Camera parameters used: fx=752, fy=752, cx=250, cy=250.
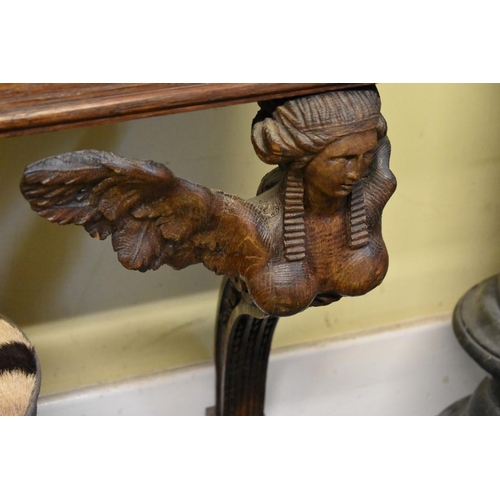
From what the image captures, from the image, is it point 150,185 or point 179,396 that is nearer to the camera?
point 150,185

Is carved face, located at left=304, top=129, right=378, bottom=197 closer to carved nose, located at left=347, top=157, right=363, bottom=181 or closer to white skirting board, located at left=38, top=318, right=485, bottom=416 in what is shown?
carved nose, located at left=347, top=157, right=363, bottom=181

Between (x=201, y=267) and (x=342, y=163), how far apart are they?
1.38 ft

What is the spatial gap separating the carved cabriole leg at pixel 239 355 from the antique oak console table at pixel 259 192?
0.43 ft

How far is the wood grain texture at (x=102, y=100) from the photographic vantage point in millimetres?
530

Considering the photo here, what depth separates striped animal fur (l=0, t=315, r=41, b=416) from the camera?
2.14 ft

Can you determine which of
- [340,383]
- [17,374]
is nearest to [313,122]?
[17,374]

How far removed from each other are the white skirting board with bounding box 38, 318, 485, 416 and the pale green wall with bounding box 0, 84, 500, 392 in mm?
21

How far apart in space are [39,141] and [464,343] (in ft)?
2.03

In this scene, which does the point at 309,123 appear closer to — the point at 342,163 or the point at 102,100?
the point at 342,163

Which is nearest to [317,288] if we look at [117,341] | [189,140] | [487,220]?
[189,140]

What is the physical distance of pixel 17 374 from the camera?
0.67m

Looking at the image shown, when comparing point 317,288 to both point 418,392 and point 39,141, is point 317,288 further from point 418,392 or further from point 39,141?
point 418,392

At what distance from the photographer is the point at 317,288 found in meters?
0.69

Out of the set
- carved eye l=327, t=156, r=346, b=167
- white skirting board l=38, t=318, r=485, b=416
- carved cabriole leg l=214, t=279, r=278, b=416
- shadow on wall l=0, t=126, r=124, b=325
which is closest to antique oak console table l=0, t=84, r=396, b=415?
carved eye l=327, t=156, r=346, b=167
